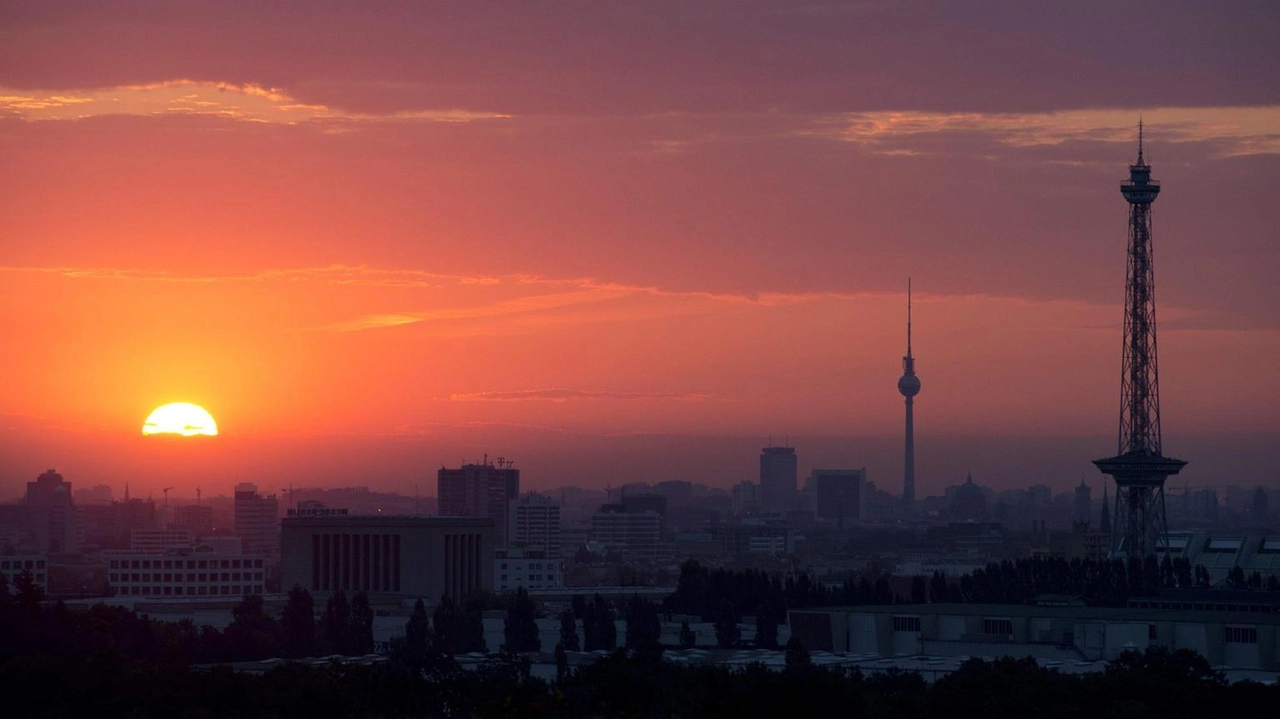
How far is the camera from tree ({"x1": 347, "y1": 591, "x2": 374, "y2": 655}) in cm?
9225

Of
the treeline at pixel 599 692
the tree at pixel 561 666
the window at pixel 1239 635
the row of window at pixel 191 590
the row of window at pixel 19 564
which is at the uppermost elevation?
the treeline at pixel 599 692

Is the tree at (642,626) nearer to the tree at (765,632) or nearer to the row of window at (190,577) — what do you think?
the tree at (765,632)

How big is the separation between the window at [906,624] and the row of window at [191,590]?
7506 centimetres

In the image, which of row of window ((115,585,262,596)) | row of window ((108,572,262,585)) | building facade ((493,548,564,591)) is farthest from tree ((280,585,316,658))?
row of window ((108,572,262,585))

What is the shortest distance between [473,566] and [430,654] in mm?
63697

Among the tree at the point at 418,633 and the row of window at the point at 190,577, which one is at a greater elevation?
the tree at the point at 418,633

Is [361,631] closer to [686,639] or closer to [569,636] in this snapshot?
[569,636]

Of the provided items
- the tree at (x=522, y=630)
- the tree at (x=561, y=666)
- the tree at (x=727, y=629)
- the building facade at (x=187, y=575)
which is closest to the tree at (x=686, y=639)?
the tree at (x=727, y=629)

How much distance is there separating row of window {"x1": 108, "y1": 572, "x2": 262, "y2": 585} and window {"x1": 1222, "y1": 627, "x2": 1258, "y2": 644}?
9301 centimetres

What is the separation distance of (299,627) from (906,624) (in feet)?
84.8

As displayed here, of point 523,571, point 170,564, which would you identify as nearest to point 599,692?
point 523,571

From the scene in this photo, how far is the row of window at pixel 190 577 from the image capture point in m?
158

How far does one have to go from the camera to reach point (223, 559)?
161375 mm

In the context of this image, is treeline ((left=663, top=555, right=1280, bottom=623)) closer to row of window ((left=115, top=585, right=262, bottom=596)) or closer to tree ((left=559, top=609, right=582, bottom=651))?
tree ((left=559, top=609, right=582, bottom=651))
